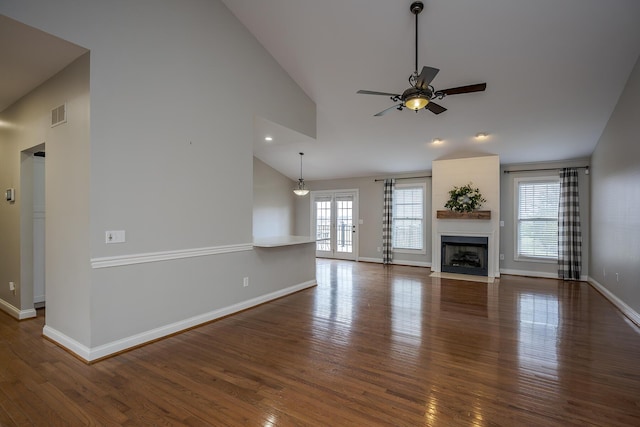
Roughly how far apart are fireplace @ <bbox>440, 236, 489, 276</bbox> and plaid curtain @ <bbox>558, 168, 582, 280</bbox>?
60.6 inches

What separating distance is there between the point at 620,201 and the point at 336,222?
6.22 metres

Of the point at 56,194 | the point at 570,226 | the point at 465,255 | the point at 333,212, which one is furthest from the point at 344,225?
the point at 56,194

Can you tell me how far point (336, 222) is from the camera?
30.5 ft

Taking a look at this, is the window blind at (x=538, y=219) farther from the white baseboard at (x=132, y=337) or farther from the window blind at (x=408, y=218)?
the white baseboard at (x=132, y=337)

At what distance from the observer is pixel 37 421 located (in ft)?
6.48

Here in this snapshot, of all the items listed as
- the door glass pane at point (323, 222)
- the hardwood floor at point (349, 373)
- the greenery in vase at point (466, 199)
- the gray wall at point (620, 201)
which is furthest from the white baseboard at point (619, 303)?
the door glass pane at point (323, 222)

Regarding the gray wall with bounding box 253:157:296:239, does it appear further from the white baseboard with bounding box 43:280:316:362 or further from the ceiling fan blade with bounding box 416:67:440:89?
the ceiling fan blade with bounding box 416:67:440:89

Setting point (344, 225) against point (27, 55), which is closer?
point (27, 55)

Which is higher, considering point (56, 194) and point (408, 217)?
point (56, 194)

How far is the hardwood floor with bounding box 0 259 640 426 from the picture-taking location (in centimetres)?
205

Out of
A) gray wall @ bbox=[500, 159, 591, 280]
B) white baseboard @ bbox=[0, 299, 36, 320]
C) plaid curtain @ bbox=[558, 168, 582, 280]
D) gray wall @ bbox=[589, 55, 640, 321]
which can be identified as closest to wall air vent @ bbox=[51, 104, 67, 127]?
white baseboard @ bbox=[0, 299, 36, 320]

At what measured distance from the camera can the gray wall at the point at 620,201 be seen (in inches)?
150

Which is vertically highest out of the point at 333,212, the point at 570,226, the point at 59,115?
the point at 59,115

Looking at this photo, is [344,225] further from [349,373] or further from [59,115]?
[59,115]
